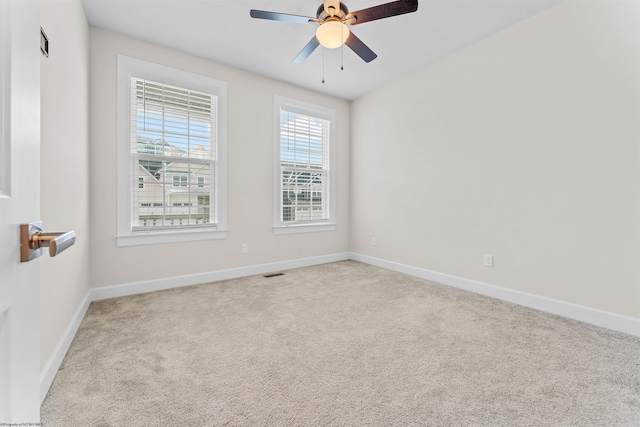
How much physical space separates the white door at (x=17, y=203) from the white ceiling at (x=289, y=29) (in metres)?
2.41

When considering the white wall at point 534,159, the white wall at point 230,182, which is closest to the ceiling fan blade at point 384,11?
the white wall at point 534,159

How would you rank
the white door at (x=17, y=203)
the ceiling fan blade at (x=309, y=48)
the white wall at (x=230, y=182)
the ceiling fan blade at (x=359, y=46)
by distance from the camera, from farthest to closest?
the white wall at (x=230, y=182), the ceiling fan blade at (x=309, y=48), the ceiling fan blade at (x=359, y=46), the white door at (x=17, y=203)

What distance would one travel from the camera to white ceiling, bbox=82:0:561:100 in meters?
2.46

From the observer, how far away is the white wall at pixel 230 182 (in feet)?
9.20

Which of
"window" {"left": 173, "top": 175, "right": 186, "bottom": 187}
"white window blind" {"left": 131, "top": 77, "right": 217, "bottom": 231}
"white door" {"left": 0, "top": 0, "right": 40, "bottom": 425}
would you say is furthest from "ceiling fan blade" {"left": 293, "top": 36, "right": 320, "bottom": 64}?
"white door" {"left": 0, "top": 0, "right": 40, "bottom": 425}

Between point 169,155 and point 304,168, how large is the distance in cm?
186

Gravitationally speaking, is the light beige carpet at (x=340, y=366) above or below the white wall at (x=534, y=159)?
below

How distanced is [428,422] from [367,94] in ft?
13.8

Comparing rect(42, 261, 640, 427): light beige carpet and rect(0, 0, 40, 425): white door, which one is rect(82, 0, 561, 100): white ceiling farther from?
rect(42, 261, 640, 427): light beige carpet

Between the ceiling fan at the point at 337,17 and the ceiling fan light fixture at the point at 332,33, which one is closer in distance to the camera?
the ceiling fan at the point at 337,17

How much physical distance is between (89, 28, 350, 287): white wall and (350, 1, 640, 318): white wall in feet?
4.11

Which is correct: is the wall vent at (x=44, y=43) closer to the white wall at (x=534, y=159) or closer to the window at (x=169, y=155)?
the window at (x=169, y=155)

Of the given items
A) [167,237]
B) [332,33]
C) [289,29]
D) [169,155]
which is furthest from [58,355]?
[289,29]

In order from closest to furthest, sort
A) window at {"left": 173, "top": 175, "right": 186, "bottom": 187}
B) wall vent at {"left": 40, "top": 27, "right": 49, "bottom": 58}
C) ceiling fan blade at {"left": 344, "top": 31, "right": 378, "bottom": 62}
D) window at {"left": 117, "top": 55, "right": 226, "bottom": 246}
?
wall vent at {"left": 40, "top": 27, "right": 49, "bottom": 58} < ceiling fan blade at {"left": 344, "top": 31, "right": 378, "bottom": 62} < window at {"left": 117, "top": 55, "right": 226, "bottom": 246} < window at {"left": 173, "top": 175, "right": 186, "bottom": 187}
